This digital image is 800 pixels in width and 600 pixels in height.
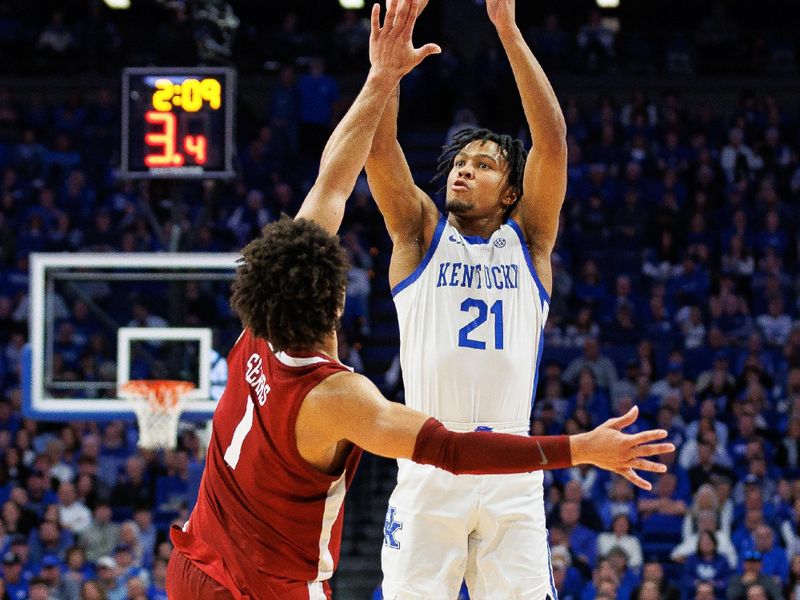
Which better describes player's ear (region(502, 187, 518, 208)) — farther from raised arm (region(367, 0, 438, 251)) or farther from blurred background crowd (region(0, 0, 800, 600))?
blurred background crowd (region(0, 0, 800, 600))

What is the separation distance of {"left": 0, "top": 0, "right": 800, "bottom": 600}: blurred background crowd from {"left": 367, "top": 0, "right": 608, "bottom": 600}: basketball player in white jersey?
5.72 metres

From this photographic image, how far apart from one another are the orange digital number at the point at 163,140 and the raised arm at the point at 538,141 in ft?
16.8

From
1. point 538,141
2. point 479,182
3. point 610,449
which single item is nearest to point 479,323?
point 479,182

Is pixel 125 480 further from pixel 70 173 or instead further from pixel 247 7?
pixel 247 7

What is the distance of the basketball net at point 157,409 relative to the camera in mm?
9625

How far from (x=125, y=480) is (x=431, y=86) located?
7788mm

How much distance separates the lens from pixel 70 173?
17.1m

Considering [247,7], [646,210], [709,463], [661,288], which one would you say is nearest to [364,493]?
[709,463]

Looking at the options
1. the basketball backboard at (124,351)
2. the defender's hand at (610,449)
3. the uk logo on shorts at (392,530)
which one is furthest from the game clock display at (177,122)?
the defender's hand at (610,449)

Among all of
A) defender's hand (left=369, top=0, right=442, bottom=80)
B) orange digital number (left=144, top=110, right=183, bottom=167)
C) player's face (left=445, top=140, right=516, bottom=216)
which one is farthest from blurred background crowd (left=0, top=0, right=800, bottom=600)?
defender's hand (left=369, top=0, right=442, bottom=80)

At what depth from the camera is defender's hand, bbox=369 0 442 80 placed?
15.9ft

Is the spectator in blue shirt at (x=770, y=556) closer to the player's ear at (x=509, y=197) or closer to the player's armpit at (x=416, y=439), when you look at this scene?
the player's ear at (x=509, y=197)

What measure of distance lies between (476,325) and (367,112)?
967 mm

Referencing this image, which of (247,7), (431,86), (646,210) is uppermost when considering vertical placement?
(247,7)
